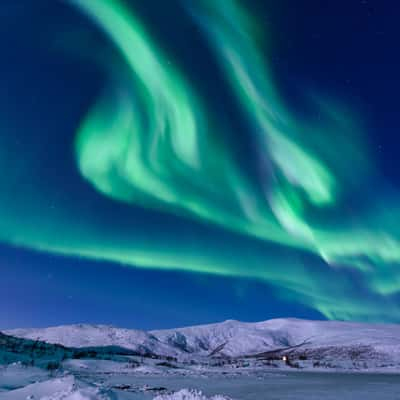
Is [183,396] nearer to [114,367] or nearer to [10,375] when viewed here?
[10,375]

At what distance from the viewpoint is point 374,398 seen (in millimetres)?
19312

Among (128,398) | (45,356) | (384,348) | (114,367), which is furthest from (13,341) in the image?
(384,348)

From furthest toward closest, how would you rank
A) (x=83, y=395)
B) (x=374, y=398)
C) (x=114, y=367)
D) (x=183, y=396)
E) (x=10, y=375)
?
(x=114, y=367)
(x=10, y=375)
(x=374, y=398)
(x=183, y=396)
(x=83, y=395)

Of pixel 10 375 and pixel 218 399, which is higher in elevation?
pixel 10 375

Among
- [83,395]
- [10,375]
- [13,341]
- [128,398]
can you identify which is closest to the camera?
[83,395]

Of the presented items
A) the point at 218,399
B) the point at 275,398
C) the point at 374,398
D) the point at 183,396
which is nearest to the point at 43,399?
the point at 183,396

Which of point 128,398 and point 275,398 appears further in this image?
point 275,398

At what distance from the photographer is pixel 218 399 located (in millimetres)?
15703

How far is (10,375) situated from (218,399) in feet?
61.8

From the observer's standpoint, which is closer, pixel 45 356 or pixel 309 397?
pixel 309 397

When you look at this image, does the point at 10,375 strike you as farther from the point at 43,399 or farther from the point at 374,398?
the point at 374,398

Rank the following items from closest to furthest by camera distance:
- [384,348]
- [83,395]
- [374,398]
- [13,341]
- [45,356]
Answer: [83,395] < [374,398] < [45,356] < [13,341] < [384,348]

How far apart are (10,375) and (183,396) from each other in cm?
1826

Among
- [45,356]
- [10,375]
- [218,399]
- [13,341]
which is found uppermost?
[13,341]
